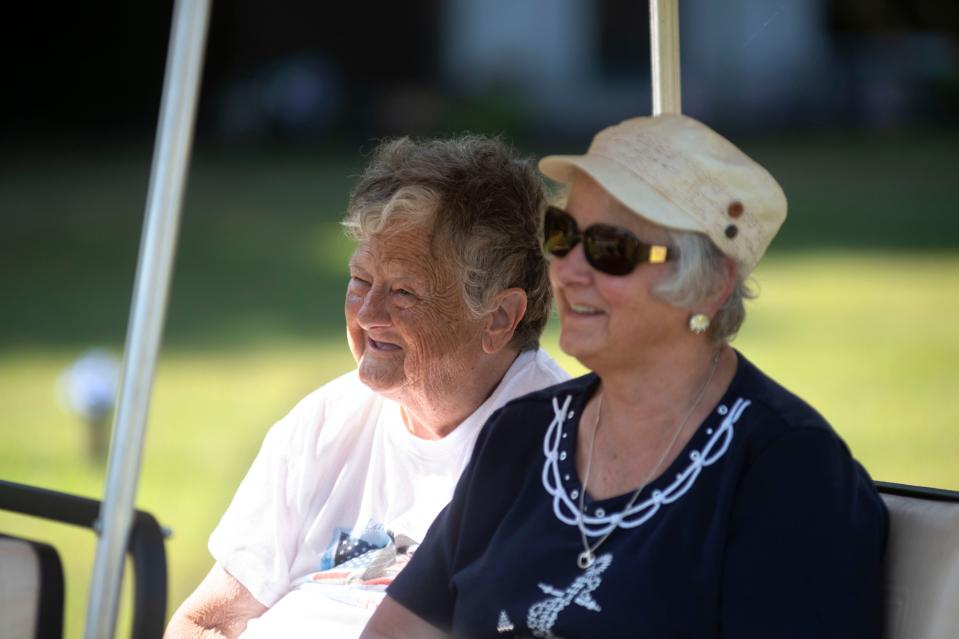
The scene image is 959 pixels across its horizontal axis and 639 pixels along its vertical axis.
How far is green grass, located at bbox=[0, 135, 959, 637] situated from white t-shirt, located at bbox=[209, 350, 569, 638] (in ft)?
7.39

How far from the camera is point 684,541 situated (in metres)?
1.99

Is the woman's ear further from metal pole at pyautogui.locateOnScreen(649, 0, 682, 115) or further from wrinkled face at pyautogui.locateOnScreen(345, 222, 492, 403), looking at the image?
metal pole at pyautogui.locateOnScreen(649, 0, 682, 115)

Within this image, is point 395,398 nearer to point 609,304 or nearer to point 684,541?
point 609,304

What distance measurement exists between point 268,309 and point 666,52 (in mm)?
Result: 10267

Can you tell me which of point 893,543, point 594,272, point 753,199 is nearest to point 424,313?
point 594,272

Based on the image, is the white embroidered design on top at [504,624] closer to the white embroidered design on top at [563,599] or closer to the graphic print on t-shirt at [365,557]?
the white embroidered design on top at [563,599]

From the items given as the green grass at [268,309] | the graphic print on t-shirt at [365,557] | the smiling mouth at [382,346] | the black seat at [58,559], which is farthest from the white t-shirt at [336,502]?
the green grass at [268,309]

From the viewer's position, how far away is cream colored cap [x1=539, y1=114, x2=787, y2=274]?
2.05m

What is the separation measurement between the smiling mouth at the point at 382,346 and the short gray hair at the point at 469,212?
0.16 metres

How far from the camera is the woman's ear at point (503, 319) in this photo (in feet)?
8.82

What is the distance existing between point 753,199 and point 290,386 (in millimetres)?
7935

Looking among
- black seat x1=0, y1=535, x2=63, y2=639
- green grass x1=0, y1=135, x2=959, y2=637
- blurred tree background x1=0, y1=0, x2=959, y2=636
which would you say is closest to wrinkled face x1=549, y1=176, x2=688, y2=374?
black seat x1=0, y1=535, x2=63, y2=639

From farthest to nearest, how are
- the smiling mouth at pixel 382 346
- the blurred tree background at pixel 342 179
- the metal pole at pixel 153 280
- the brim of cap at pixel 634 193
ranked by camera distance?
the blurred tree background at pixel 342 179, the smiling mouth at pixel 382 346, the brim of cap at pixel 634 193, the metal pole at pixel 153 280

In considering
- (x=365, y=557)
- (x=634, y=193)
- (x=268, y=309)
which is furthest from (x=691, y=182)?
(x=268, y=309)
